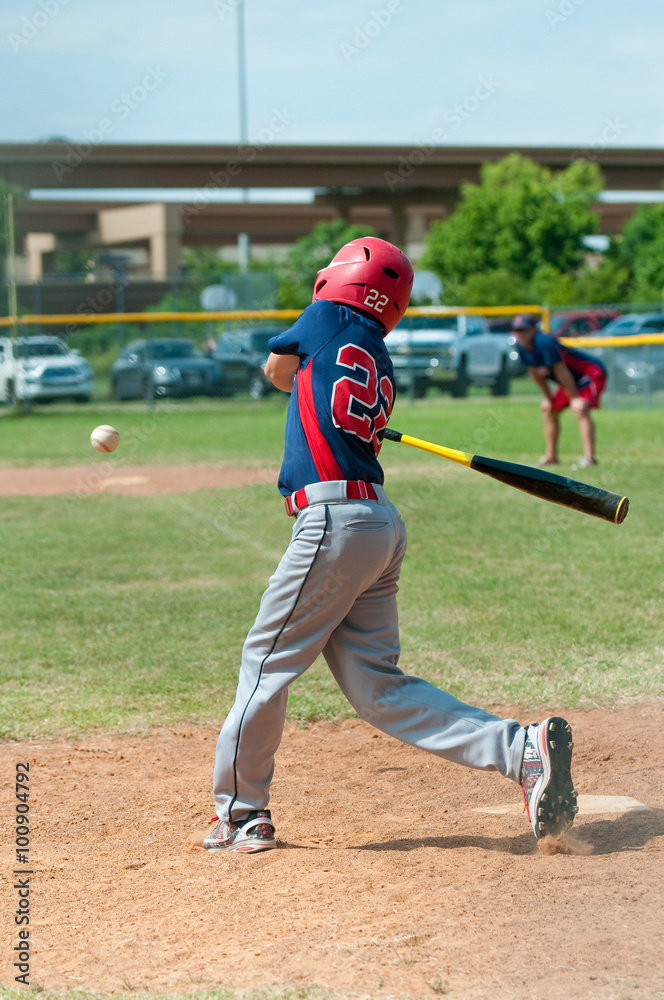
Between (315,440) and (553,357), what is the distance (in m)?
9.80

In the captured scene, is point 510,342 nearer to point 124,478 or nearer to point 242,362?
point 242,362

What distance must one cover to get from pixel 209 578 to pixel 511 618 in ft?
7.79

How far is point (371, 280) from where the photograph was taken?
3.36 meters

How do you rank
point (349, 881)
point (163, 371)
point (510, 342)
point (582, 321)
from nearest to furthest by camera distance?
point (349, 881), point (163, 371), point (510, 342), point (582, 321)

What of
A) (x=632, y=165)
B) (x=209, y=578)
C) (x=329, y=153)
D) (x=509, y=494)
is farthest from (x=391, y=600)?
(x=632, y=165)

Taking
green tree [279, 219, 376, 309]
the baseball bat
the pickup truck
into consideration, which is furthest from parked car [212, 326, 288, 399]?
the baseball bat

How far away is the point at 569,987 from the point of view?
2441mm

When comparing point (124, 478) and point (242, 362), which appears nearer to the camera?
point (124, 478)

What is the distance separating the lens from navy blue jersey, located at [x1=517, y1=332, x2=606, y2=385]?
12.6 m

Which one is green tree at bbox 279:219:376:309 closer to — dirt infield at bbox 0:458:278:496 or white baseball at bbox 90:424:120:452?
dirt infield at bbox 0:458:278:496

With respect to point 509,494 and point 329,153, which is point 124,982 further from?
point 329,153

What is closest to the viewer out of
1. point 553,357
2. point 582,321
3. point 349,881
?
point 349,881

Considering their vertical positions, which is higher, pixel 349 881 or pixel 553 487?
pixel 553 487

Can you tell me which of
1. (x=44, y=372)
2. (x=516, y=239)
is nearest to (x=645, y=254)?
(x=516, y=239)
